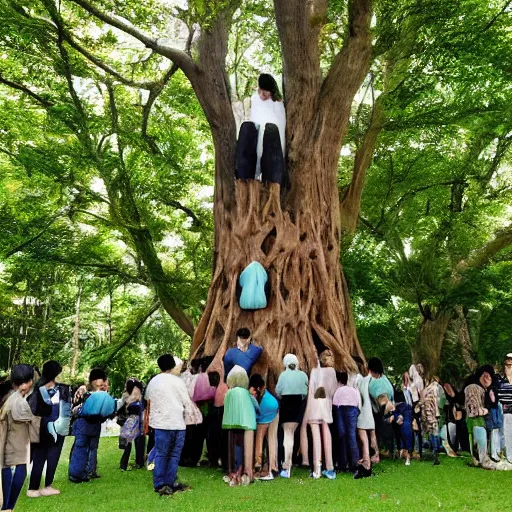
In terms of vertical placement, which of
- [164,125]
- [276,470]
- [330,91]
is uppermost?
[164,125]

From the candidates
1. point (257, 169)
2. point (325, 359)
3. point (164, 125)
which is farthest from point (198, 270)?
point (325, 359)

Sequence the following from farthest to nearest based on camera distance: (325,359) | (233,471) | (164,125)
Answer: (164,125)
(325,359)
(233,471)

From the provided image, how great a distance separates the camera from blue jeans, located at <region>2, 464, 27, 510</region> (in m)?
5.03

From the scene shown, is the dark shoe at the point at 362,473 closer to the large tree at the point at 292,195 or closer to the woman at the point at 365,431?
the woman at the point at 365,431

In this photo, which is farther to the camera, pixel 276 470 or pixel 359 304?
pixel 359 304

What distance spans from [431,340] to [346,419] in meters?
8.89

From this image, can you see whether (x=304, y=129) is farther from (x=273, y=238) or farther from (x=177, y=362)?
(x=177, y=362)

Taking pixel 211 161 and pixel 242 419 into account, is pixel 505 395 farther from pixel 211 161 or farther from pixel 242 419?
pixel 211 161

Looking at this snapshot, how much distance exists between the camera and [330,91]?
10281 millimetres

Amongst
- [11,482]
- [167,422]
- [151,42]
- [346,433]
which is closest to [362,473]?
[346,433]

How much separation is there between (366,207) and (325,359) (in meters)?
8.98

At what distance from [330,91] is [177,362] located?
607 cm

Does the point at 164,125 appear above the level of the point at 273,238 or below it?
above

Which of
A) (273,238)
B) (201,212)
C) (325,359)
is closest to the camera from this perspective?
(325,359)
